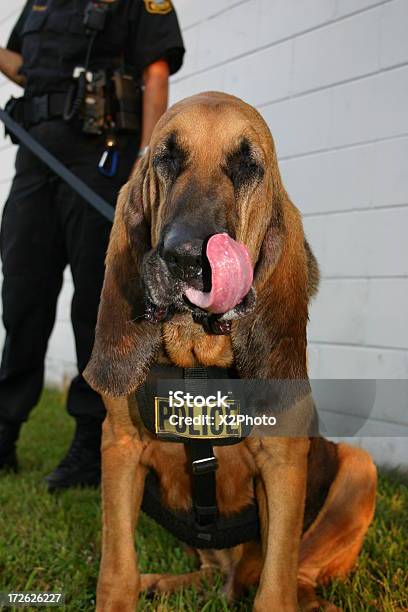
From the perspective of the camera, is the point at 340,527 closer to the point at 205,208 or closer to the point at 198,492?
the point at 198,492

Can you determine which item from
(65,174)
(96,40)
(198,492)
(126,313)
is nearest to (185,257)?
(126,313)

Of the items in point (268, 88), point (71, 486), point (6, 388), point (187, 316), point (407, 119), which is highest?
point (268, 88)

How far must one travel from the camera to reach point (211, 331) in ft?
6.91

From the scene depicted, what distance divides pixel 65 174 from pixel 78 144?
1.81ft

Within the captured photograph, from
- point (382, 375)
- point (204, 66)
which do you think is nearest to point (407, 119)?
point (382, 375)

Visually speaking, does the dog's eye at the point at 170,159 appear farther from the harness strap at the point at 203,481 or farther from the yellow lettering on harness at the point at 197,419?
the harness strap at the point at 203,481

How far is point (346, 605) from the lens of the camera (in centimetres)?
249

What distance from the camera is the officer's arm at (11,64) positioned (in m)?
4.09

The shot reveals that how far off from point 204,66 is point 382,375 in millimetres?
2584

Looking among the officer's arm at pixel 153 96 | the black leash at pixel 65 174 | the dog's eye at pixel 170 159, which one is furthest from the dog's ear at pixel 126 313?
the officer's arm at pixel 153 96

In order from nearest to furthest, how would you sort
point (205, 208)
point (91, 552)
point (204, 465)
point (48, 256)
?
1. point (205, 208)
2. point (204, 465)
3. point (91, 552)
4. point (48, 256)

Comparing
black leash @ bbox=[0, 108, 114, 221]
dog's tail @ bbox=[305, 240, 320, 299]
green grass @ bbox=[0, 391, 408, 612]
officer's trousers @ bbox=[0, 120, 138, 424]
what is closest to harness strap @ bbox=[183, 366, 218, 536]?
green grass @ bbox=[0, 391, 408, 612]

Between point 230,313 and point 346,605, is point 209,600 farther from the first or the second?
point 230,313

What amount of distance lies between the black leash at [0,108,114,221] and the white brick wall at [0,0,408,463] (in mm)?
1538
